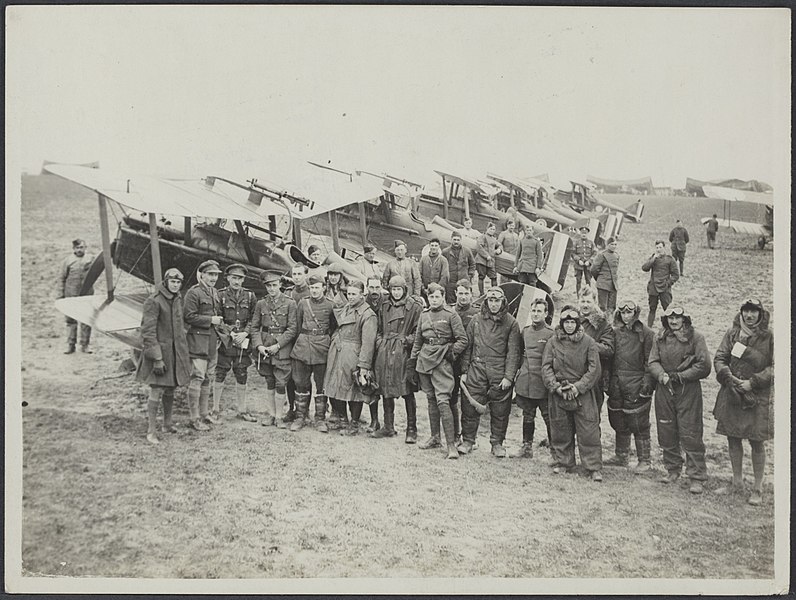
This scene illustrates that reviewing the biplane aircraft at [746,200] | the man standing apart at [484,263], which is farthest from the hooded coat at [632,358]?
the man standing apart at [484,263]

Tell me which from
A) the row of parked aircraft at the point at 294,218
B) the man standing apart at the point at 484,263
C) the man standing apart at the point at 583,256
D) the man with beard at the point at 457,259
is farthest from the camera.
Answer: the man standing apart at the point at 583,256

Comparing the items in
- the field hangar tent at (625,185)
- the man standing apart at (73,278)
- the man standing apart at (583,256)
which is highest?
the field hangar tent at (625,185)

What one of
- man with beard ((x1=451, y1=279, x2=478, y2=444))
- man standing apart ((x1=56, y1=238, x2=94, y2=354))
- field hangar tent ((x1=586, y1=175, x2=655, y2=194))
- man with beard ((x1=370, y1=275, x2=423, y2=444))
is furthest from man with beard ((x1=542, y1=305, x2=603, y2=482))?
man standing apart ((x1=56, y1=238, x2=94, y2=354))

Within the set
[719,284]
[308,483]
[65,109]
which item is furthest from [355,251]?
[719,284]

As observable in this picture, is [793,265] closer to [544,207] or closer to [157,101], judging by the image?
[544,207]

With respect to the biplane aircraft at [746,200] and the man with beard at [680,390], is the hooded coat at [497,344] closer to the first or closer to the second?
the man with beard at [680,390]
